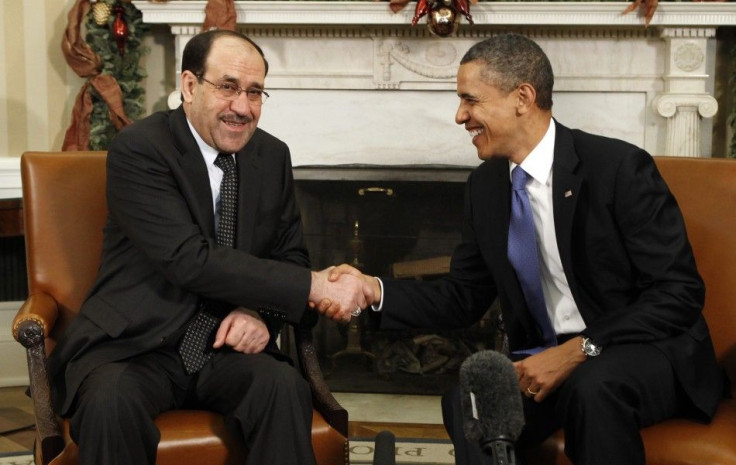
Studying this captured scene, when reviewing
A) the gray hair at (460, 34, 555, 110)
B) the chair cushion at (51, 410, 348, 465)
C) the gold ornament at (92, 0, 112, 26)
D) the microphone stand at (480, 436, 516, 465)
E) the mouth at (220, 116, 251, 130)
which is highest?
the gold ornament at (92, 0, 112, 26)

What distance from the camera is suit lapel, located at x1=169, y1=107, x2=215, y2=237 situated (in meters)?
2.44

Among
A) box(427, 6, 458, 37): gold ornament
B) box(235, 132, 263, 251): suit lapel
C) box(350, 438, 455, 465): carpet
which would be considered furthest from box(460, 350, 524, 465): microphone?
box(427, 6, 458, 37): gold ornament

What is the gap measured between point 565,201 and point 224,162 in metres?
0.87

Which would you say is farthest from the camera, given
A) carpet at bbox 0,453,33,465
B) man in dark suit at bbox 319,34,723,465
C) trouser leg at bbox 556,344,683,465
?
carpet at bbox 0,453,33,465

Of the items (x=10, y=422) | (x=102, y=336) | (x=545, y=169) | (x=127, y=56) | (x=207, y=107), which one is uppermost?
(x=127, y=56)

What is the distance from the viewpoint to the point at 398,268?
4.13m

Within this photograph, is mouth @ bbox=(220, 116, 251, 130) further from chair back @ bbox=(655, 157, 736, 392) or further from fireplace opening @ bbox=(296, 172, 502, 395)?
fireplace opening @ bbox=(296, 172, 502, 395)

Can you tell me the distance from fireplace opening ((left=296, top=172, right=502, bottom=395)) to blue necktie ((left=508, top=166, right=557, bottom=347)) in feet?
5.47

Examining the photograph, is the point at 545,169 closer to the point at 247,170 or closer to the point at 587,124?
the point at 247,170

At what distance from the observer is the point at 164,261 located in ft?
7.61

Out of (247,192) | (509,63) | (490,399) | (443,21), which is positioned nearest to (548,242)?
(509,63)

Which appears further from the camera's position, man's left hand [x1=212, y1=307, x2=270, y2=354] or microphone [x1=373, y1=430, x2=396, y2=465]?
man's left hand [x1=212, y1=307, x2=270, y2=354]

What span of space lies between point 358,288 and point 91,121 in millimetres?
2013

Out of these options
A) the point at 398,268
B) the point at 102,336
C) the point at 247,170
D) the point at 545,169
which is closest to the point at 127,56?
the point at 398,268
